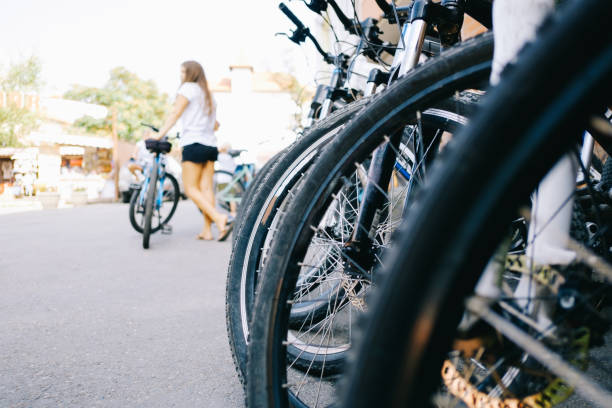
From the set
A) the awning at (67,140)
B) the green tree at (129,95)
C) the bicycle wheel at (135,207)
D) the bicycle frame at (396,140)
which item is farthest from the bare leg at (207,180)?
the green tree at (129,95)

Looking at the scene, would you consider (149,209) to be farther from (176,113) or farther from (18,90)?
(18,90)

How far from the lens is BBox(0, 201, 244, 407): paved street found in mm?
1498

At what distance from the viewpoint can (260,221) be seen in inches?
A: 52.3

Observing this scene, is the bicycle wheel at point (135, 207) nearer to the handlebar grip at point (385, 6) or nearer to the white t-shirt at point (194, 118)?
the white t-shirt at point (194, 118)

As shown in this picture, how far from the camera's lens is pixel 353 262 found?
1.14 m

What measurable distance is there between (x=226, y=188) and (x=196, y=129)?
289cm

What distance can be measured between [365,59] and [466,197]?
2.12 meters

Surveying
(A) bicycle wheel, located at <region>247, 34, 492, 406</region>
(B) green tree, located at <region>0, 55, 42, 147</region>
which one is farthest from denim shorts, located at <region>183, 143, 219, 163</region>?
(B) green tree, located at <region>0, 55, 42, 147</region>

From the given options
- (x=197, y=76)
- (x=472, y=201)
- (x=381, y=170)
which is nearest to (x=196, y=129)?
(x=197, y=76)

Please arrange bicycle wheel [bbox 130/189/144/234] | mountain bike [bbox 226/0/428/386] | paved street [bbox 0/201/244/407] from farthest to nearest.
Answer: bicycle wheel [bbox 130/189/144/234] → paved street [bbox 0/201/244/407] → mountain bike [bbox 226/0/428/386]

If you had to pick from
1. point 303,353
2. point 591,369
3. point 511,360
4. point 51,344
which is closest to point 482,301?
point 511,360

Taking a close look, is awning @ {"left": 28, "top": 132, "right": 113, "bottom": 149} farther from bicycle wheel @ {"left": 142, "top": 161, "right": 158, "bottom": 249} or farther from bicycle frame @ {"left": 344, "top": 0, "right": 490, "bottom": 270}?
bicycle frame @ {"left": 344, "top": 0, "right": 490, "bottom": 270}

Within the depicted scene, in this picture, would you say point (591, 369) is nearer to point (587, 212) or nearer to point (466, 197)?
point (587, 212)

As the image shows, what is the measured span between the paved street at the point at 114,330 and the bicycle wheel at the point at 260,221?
0.36 m
